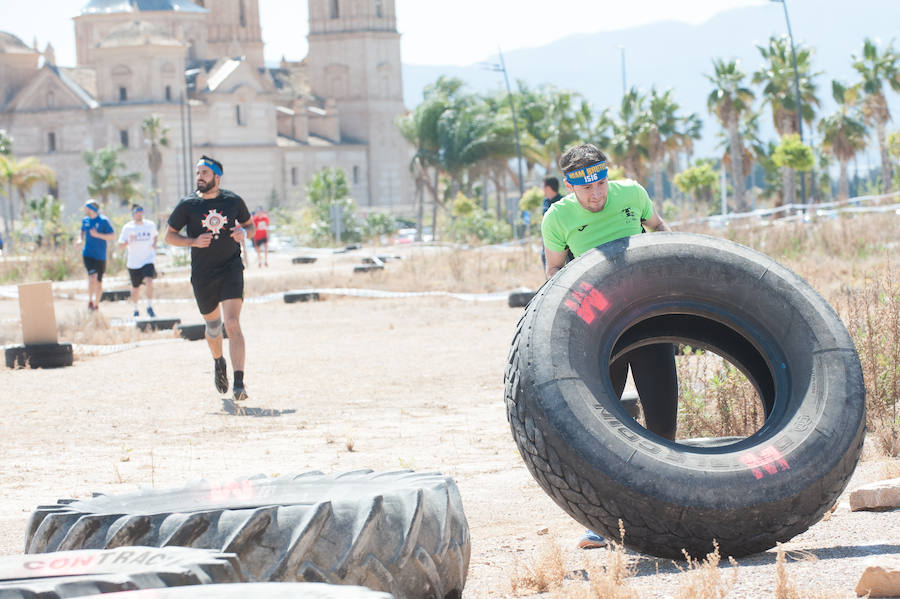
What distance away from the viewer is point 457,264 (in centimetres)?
2459

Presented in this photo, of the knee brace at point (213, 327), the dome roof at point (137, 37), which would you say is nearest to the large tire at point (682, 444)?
the knee brace at point (213, 327)

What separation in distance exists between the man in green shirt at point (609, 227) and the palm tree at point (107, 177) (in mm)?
80937

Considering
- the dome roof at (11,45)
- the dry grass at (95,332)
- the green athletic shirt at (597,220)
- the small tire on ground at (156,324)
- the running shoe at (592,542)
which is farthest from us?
the dome roof at (11,45)

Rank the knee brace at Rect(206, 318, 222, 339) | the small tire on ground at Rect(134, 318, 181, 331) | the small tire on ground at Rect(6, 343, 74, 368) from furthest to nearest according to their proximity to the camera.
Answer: the small tire on ground at Rect(134, 318, 181, 331)
the small tire on ground at Rect(6, 343, 74, 368)
the knee brace at Rect(206, 318, 222, 339)

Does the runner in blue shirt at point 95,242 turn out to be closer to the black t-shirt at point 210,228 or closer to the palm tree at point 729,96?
the black t-shirt at point 210,228

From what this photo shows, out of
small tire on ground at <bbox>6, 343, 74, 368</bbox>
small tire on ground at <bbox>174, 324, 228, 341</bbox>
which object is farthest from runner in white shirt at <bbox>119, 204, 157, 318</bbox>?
small tire on ground at <bbox>6, 343, 74, 368</bbox>

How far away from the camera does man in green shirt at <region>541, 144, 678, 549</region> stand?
534 cm

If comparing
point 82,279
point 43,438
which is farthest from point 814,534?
point 82,279

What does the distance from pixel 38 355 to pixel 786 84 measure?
52.1m

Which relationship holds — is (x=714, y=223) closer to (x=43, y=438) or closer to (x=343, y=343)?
(x=343, y=343)

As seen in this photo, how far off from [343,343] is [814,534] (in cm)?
1015

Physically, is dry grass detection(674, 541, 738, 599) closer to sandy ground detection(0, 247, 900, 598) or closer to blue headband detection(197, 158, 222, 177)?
sandy ground detection(0, 247, 900, 598)

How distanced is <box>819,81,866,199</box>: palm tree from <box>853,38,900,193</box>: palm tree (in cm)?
115

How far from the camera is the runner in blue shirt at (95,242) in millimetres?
17516
